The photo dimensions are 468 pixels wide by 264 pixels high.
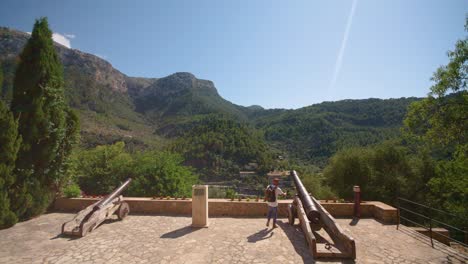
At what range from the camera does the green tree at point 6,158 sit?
6934 millimetres

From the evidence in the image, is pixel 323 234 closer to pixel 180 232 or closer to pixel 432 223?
pixel 180 232

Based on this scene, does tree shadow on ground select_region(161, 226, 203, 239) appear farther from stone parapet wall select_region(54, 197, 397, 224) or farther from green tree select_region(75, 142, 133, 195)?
green tree select_region(75, 142, 133, 195)

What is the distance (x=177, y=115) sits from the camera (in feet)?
303

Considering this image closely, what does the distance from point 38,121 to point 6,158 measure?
1517 mm

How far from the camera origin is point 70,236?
645 centimetres

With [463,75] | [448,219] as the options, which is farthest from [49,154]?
[448,219]

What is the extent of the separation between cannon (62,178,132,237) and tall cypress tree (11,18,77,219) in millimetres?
2237

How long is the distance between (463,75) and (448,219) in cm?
986

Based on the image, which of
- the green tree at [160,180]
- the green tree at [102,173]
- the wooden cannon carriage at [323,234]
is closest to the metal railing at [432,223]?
the wooden cannon carriage at [323,234]

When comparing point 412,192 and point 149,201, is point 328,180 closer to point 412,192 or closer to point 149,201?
point 412,192

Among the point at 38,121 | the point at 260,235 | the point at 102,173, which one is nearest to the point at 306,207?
the point at 260,235

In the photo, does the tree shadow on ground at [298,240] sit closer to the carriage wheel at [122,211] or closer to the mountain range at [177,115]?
the carriage wheel at [122,211]

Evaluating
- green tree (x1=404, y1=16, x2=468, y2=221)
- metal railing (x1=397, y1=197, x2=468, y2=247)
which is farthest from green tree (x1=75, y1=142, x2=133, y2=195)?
green tree (x1=404, y1=16, x2=468, y2=221)

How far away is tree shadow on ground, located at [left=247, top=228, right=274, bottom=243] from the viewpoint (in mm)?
6246
